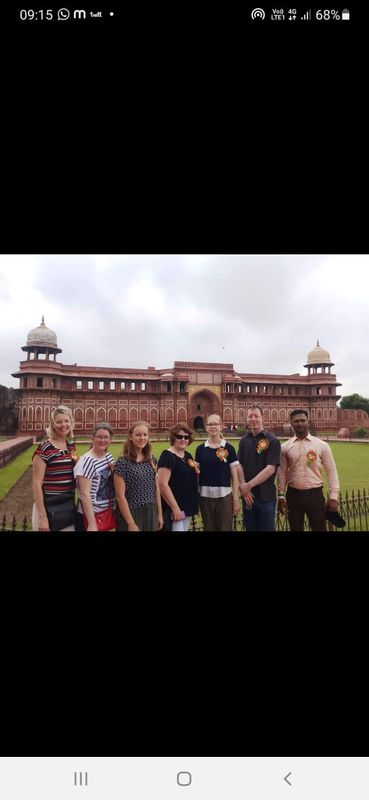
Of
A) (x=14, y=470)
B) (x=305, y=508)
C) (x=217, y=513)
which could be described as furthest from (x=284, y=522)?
(x=14, y=470)

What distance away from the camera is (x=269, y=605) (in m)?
3.81

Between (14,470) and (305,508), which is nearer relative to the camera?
(305,508)

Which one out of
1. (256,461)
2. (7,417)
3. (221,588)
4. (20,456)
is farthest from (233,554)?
(7,417)

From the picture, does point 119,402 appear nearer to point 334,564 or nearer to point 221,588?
point 221,588

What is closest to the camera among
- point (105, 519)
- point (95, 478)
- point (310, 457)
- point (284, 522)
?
point (95, 478)

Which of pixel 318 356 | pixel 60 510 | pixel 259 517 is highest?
pixel 318 356

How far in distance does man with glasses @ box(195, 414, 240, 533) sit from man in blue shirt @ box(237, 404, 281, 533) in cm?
14

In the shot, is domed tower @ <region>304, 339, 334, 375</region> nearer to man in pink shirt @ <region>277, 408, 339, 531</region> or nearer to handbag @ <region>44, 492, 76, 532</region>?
man in pink shirt @ <region>277, 408, 339, 531</region>

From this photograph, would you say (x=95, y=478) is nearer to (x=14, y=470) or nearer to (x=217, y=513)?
(x=217, y=513)

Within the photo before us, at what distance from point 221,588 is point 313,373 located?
2.73m

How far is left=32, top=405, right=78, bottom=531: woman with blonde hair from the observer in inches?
140

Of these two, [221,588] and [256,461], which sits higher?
[256,461]

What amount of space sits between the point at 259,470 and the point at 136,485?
1277mm

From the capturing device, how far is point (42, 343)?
481 centimetres
